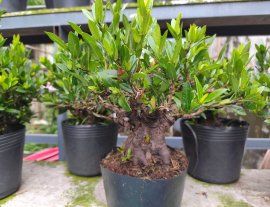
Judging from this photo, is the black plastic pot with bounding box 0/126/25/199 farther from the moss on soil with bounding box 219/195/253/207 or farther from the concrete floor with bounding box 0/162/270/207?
the moss on soil with bounding box 219/195/253/207

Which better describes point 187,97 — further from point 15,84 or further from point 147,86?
point 15,84

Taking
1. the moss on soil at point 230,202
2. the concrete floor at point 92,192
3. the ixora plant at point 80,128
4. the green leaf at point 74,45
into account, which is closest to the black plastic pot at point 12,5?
the ixora plant at point 80,128

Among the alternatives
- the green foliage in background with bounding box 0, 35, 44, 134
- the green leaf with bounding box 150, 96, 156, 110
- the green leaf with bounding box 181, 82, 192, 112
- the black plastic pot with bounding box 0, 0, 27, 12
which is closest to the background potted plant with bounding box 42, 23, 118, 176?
the green foliage in background with bounding box 0, 35, 44, 134

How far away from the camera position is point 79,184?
1220 millimetres

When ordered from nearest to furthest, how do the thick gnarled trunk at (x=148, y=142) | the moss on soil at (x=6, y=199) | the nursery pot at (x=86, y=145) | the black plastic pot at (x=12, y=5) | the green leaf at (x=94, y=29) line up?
the green leaf at (x=94, y=29)
the thick gnarled trunk at (x=148, y=142)
the moss on soil at (x=6, y=199)
the nursery pot at (x=86, y=145)
the black plastic pot at (x=12, y=5)

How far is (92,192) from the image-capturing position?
114cm

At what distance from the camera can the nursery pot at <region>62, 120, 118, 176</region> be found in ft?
4.05

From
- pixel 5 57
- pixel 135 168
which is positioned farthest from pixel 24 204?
pixel 5 57

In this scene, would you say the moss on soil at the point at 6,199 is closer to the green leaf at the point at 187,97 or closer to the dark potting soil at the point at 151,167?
the dark potting soil at the point at 151,167

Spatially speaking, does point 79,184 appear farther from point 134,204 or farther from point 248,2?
point 248,2

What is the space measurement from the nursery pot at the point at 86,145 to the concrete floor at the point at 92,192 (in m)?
0.06

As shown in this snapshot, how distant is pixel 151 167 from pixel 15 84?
0.65 m

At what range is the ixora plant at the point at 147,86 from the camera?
69 centimetres

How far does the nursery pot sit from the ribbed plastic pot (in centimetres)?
38
